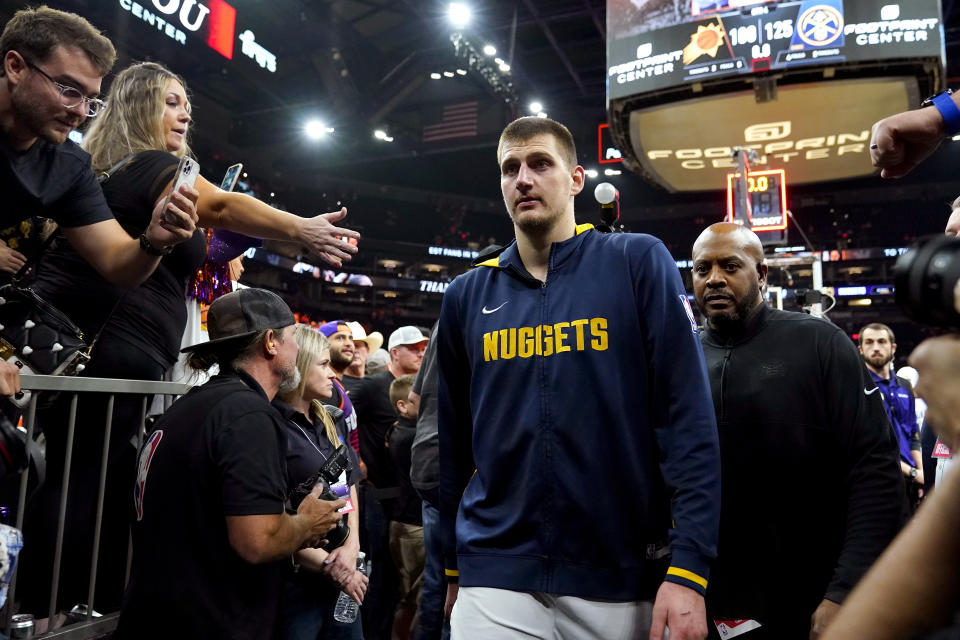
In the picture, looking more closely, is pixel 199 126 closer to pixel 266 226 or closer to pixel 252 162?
pixel 252 162

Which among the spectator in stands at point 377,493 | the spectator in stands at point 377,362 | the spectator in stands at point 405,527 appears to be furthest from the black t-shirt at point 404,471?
the spectator in stands at point 377,362

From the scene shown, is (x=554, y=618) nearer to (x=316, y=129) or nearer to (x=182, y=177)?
(x=182, y=177)

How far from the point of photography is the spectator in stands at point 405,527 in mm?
4738

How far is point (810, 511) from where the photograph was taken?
218 cm

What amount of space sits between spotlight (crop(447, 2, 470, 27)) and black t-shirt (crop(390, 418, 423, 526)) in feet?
30.1

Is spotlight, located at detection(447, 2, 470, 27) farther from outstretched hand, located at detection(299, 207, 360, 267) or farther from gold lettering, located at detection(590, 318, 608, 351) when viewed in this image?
gold lettering, located at detection(590, 318, 608, 351)

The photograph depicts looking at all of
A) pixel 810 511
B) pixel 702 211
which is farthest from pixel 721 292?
pixel 702 211

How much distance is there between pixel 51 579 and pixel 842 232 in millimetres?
27035

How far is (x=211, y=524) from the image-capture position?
2.25m

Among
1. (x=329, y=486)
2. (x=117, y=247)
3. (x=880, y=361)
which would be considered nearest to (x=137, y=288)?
(x=117, y=247)

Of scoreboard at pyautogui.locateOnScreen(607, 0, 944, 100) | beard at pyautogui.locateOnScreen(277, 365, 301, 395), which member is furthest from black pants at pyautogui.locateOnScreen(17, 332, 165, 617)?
scoreboard at pyautogui.locateOnScreen(607, 0, 944, 100)

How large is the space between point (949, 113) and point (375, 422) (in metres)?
4.28

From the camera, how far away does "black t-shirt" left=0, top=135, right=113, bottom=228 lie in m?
2.07

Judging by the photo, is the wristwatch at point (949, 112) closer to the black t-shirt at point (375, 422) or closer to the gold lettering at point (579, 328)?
the gold lettering at point (579, 328)
